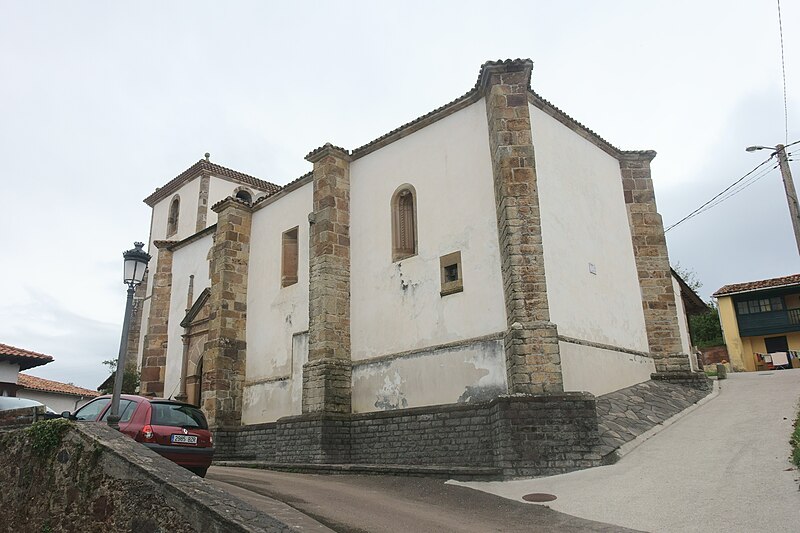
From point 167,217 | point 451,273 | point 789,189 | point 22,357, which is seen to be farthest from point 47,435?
point 167,217

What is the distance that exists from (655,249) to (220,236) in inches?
478

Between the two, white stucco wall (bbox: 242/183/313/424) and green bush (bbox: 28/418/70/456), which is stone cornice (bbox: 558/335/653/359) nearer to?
white stucco wall (bbox: 242/183/313/424)

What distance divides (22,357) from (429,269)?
643 inches

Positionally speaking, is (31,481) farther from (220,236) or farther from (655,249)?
(655,249)

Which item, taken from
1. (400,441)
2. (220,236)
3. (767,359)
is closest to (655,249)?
(400,441)

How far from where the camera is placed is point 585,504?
311 inches

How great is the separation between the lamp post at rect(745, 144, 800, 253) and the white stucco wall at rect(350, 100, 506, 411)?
21.0 ft

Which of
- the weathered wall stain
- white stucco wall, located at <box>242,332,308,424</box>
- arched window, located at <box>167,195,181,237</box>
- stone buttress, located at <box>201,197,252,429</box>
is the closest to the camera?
the weathered wall stain

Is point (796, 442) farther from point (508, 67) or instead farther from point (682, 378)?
point (508, 67)

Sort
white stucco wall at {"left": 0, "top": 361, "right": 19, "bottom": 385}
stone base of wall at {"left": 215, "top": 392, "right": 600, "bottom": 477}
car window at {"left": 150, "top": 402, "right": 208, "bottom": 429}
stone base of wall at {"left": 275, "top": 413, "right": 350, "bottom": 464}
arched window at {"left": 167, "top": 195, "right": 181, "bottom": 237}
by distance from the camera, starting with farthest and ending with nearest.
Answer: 1. arched window at {"left": 167, "top": 195, "right": 181, "bottom": 237}
2. white stucco wall at {"left": 0, "top": 361, "right": 19, "bottom": 385}
3. stone base of wall at {"left": 275, "top": 413, "right": 350, "bottom": 464}
4. stone base of wall at {"left": 215, "top": 392, "right": 600, "bottom": 477}
5. car window at {"left": 150, "top": 402, "right": 208, "bottom": 429}

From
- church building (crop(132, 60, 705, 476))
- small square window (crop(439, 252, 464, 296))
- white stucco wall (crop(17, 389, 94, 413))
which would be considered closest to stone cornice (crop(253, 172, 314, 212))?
church building (crop(132, 60, 705, 476))

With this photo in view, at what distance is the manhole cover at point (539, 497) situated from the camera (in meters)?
8.35

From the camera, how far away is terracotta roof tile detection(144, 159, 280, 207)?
98.7 feet

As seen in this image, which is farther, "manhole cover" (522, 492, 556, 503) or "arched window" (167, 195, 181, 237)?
"arched window" (167, 195, 181, 237)
